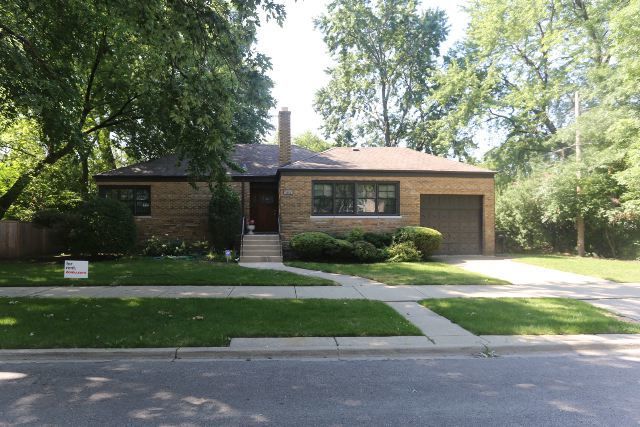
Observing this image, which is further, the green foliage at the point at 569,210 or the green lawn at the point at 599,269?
the green foliage at the point at 569,210

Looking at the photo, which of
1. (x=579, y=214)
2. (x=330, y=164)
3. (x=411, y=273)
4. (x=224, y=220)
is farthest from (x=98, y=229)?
(x=579, y=214)

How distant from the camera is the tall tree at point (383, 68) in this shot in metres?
34.2

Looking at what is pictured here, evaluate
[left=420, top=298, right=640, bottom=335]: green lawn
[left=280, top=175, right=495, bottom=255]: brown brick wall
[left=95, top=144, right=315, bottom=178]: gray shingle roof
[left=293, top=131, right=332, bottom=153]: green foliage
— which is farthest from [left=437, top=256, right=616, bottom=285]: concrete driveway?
[left=293, top=131, right=332, bottom=153]: green foliage

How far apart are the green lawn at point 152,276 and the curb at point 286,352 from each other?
5.16 metres

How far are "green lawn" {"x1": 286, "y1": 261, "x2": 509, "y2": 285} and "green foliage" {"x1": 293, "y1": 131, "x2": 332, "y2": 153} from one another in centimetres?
3443

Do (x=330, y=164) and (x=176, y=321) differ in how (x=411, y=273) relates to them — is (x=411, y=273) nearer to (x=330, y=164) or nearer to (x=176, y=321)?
(x=330, y=164)

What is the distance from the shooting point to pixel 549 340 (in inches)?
246

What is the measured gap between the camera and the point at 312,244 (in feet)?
52.3

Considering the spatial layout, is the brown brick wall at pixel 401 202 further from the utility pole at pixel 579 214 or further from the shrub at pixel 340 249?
the utility pole at pixel 579 214

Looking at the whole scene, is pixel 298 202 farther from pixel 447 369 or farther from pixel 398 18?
pixel 398 18

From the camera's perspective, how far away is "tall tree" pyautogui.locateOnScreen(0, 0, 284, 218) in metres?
7.99

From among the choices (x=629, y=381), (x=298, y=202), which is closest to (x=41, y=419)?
(x=629, y=381)

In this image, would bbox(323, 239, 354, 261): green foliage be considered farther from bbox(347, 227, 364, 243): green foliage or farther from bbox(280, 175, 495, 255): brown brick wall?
bbox(280, 175, 495, 255): brown brick wall

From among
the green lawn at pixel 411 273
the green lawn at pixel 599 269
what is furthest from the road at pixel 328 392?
the green lawn at pixel 599 269
